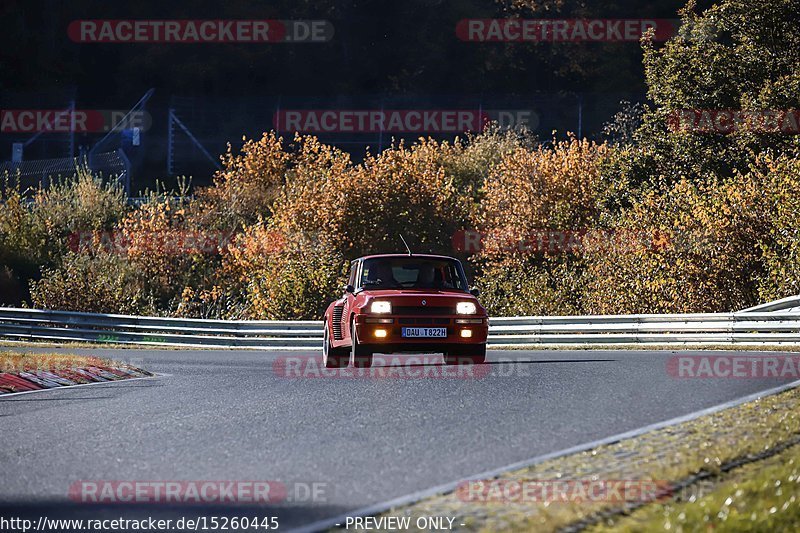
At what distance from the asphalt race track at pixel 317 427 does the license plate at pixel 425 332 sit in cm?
55

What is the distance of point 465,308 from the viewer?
15.9 m

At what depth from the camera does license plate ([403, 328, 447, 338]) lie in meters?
15.6

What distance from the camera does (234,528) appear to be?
6707 millimetres

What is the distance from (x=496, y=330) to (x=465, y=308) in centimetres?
1316

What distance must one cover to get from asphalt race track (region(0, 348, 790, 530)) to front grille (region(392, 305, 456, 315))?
2.75 feet
